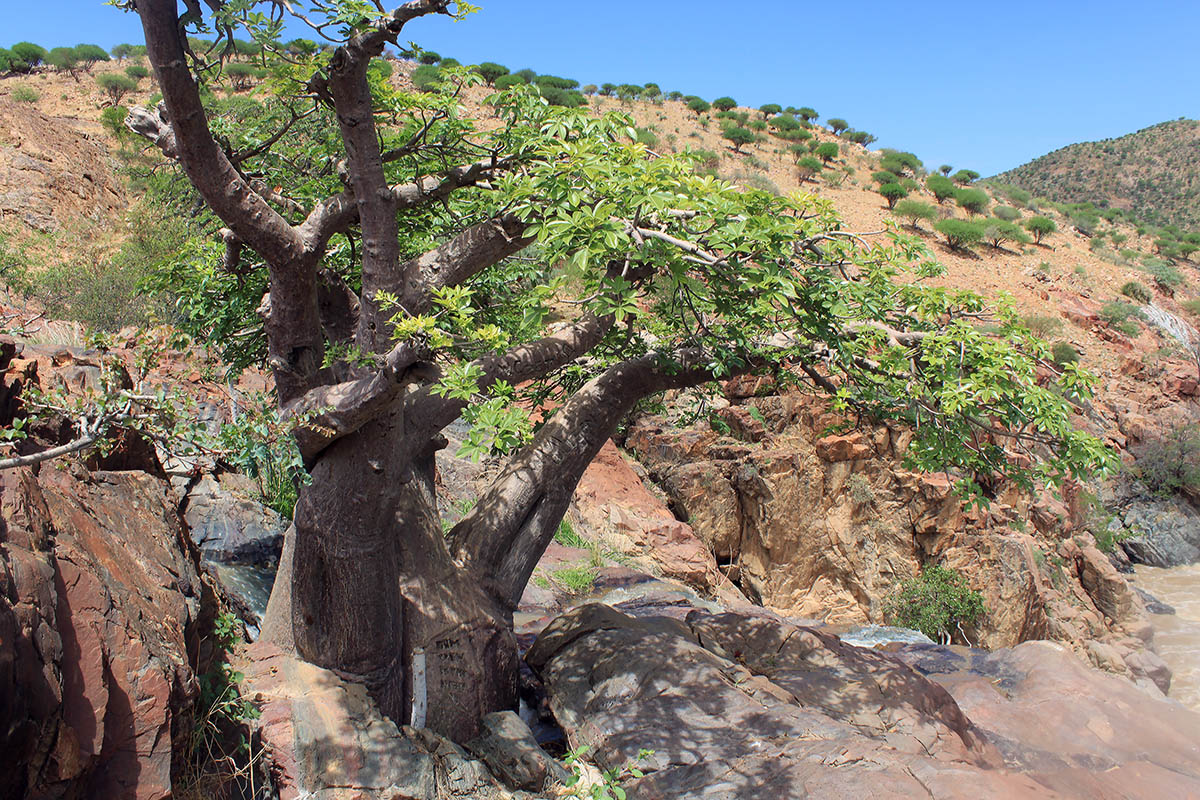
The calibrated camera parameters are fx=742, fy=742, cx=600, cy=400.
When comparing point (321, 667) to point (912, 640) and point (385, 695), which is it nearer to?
point (385, 695)

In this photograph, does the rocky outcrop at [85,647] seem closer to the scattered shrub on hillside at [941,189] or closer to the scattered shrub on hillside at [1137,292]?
the scattered shrub on hillside at [1137,292]

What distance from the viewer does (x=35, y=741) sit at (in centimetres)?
237

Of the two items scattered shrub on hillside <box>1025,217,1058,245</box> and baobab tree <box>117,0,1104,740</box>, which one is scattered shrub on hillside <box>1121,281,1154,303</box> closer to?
scattered shrub on hillside <box>1025,217,1058,245</box>

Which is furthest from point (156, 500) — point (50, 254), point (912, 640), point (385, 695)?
point (50, 254)

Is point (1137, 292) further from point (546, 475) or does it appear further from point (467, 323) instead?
point (467, 323)

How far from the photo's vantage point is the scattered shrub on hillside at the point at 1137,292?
75.7 feet

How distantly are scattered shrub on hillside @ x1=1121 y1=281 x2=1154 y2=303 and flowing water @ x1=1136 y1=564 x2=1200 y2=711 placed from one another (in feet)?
35.1

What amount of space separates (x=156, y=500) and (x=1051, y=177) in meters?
60.8

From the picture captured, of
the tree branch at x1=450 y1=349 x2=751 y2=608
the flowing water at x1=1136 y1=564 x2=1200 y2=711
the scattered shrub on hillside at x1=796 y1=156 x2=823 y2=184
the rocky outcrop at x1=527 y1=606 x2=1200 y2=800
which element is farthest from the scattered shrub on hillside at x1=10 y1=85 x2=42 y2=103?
the flowing water at x1=1136 y1=564 x2=1200 y2=711

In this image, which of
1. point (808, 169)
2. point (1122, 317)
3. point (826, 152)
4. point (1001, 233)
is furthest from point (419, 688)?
point (826, 152)

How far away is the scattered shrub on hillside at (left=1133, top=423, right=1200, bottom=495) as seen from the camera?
1638 centimetres

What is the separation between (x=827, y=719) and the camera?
14.7 feet

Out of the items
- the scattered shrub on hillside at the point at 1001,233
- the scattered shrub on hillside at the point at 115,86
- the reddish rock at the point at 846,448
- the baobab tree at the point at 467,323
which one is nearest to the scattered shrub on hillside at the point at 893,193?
the scattered shrub on hillside at the point at 1001,233

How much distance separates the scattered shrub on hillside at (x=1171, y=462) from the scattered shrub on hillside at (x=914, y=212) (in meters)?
11.6
